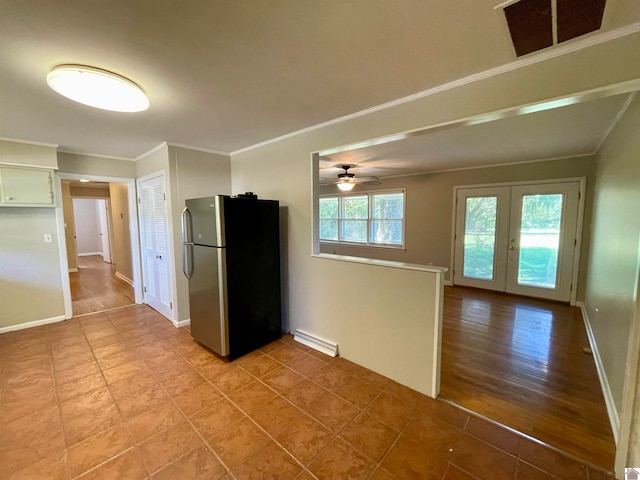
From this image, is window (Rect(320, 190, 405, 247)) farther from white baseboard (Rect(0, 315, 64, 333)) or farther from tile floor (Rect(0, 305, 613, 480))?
white baseboard (Rect(0, 315, 64, 333))

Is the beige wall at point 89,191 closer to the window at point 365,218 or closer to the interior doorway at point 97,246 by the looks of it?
the interior doorway at point 97,246

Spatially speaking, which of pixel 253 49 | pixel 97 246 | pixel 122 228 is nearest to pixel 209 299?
pixel 253 49

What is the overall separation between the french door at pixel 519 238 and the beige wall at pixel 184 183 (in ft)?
15.2

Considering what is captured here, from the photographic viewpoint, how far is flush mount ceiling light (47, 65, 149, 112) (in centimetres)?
161

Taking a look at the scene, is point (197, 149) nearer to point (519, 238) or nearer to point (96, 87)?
point (96, 87)

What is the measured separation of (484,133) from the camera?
2.99m

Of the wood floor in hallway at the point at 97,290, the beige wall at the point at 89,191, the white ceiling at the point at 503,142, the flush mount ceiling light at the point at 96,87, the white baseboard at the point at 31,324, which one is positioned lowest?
the wood floor in hallway at the point at 97,290

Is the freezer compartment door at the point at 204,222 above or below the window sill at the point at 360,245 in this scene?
above

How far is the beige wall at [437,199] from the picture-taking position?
4.57 m

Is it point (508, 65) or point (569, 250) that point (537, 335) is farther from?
point (508, 65)

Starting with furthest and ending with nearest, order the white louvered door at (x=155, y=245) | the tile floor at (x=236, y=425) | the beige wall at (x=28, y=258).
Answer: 1. the white louvered door at (x=155, y=245)
2. the beige wall at (x=28, y=258)
3. the tile floor at (x=236, y=425)

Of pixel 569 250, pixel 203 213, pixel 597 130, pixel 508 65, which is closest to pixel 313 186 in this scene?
pixel 203 213

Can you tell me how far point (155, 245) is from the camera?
12.7 feet

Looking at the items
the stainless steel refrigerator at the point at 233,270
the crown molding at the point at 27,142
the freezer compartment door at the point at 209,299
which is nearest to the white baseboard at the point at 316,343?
the stainless steel refrigerator at the point at 233,270
